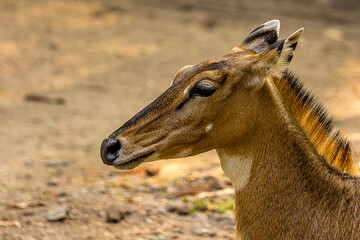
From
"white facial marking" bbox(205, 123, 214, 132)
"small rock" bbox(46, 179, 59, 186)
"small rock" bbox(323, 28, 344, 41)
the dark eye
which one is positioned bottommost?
"white facial marking" bbox(205, 123, 214, 132)

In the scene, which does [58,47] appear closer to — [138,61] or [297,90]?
[138,61]

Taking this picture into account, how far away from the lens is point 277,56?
3.94 meters

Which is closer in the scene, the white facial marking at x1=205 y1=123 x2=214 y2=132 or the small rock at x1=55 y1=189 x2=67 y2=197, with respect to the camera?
the white facial marking at x1=205 y1=123 x2=214 y2=132

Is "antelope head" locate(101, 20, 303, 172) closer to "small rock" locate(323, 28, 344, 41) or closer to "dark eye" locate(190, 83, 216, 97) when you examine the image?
"dark eye" locate(190, 83, 216, 97)

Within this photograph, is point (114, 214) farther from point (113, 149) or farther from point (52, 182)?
point (113, 149)

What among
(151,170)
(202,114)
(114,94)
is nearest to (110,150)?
(202,114)

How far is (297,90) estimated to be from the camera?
4285 millimetres

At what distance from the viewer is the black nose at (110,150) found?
13.6 feet

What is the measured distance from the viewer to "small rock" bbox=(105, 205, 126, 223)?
5.86m

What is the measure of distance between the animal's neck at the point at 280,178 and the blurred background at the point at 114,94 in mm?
1595

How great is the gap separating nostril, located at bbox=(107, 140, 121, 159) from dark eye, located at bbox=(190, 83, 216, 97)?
Answer: 0.68 meters

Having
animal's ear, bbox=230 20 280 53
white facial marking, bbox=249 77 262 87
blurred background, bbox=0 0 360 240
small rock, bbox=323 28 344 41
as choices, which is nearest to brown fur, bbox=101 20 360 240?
white facial marking, bbox=249 77 262 87

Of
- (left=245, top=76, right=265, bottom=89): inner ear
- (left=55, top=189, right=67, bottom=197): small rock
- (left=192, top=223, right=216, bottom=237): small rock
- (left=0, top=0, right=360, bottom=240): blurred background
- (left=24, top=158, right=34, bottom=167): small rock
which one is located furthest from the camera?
(left=24, top=158, right=34, bottom=167): small rock

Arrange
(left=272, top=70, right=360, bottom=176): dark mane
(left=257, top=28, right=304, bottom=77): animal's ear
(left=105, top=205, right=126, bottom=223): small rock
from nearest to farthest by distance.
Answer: (left=257, top=28, right=304, bottom=77): animal's ear < (left=272, top=70, right=360, bottom=176): dark mane < (left=105, top=205, right=126, bottom=223): small rock
